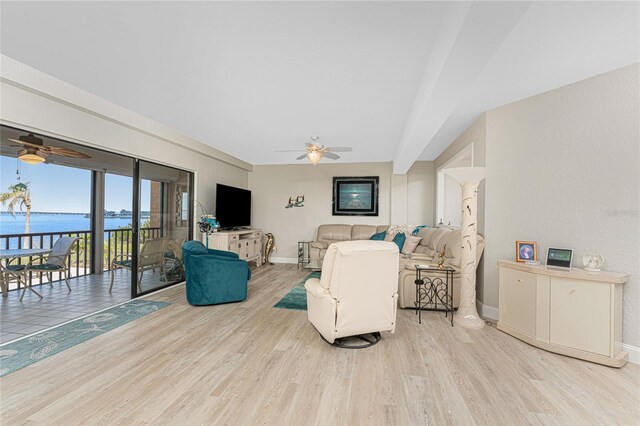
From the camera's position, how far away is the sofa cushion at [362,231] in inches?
254

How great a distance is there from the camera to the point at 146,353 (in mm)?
2416

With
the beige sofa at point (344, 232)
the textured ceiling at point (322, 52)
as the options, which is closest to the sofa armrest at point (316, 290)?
the textured ceiling at point (322, 52)

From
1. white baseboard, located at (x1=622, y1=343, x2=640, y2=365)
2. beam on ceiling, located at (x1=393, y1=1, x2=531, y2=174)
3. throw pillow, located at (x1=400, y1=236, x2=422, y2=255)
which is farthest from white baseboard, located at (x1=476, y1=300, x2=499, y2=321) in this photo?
beam on ceiling, located at (x1=393, y1=1, x2=531, y2=174)

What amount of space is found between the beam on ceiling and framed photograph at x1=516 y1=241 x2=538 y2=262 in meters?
1.59

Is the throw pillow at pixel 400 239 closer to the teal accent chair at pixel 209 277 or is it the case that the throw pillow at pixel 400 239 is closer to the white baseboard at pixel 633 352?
the teal accent chair at pixel 209 277

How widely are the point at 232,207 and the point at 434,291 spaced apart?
4428 mm

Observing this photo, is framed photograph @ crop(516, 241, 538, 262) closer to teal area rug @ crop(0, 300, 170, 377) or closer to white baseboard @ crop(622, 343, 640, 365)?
white baseboard @ crop(622, 343, 640, 365)

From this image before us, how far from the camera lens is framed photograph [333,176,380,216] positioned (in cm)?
675

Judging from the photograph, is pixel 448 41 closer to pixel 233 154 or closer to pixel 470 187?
pixel 470 187

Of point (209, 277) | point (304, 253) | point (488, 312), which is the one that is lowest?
point (488, 312)

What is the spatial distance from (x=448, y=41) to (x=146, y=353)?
3379mm

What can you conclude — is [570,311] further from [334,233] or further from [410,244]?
[334,233]

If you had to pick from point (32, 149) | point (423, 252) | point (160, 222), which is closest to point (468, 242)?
point (423, 252)

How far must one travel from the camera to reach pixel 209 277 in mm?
3604
